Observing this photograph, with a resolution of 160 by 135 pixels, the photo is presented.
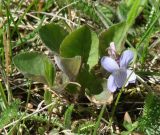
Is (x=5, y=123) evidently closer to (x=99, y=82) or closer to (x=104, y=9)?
(x=99, y=82)

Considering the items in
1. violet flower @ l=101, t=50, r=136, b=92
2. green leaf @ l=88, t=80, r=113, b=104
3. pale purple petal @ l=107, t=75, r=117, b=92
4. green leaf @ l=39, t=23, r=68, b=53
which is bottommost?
green leaf @ l=88, t=80, r=113, b=104

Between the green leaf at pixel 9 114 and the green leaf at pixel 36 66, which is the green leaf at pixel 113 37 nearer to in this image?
the green leaf at pixel 36 66

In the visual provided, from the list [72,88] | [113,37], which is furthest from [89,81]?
[113,37]

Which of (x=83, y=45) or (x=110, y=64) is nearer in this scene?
(x=110, y=64)

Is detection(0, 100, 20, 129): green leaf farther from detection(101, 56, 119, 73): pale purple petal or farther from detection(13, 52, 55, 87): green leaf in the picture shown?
detection(101, 56, 119, 73): pale purple petal

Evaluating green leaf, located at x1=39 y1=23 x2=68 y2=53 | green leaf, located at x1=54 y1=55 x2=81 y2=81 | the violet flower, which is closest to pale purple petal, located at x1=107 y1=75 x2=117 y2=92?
the violet flower

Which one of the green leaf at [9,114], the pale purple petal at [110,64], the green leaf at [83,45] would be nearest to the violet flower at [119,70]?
the pale purple petal at [110,64]

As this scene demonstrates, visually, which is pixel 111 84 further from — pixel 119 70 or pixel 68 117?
pixel 68 117
